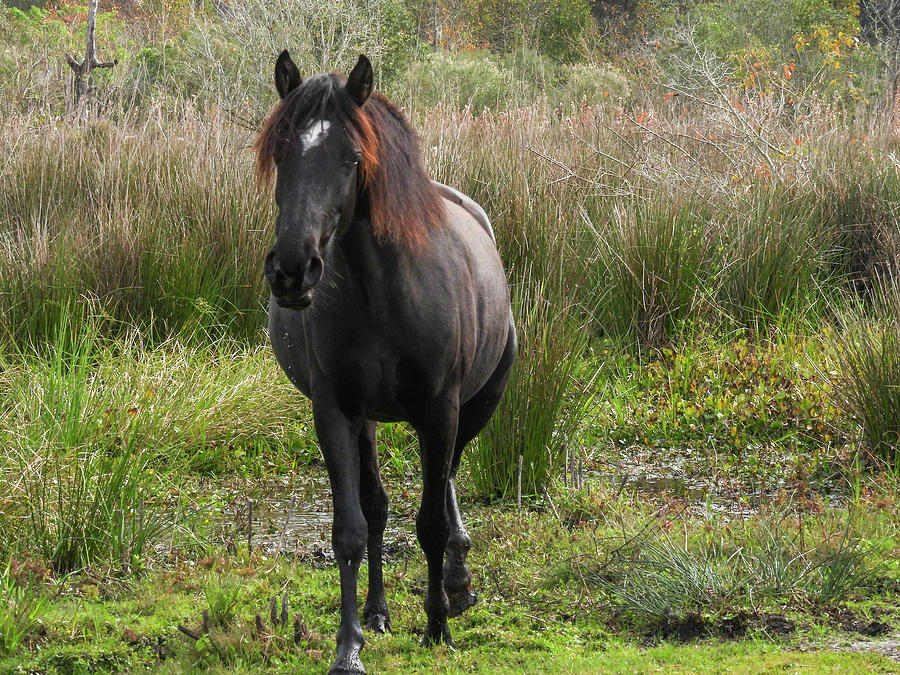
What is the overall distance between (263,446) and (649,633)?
290 centimetres

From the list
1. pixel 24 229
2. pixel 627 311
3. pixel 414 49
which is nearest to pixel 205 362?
pixel 24 229

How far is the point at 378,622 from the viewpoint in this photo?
373cm

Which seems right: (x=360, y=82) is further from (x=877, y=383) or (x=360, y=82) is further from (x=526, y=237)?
(x=526, y=237)

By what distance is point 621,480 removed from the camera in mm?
5613

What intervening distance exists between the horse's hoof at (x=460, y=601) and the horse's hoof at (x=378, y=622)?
25 cm

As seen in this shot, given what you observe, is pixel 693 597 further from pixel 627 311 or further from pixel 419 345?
pixel 627 311

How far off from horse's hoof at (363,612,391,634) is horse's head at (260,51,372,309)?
1497mm

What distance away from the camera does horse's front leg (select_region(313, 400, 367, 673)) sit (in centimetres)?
326

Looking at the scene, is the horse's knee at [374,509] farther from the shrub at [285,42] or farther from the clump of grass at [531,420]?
the shrub at [285,42]

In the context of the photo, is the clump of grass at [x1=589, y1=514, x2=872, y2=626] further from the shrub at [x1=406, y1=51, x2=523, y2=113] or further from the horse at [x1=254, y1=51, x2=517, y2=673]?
the shrub at [x1=406, y1=51, x2=523, y2=113]

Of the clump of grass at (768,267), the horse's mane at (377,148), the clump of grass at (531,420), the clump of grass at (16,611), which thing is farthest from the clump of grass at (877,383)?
the clump of grass at (16,611)

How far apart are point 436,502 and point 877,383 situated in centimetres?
287

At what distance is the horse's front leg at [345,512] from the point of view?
128 inches

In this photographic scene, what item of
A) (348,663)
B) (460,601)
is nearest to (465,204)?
(460,601)
